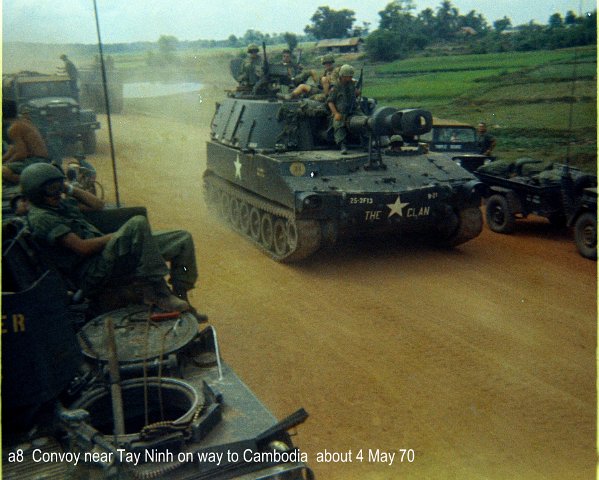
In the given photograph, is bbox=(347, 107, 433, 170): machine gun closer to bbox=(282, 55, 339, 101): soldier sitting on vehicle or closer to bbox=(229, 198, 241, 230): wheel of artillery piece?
bbox=(282, 55, 339, 101): soldier sitting on vehicle

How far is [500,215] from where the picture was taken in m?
12.0

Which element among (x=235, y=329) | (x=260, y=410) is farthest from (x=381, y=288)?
(x=260, y=410)

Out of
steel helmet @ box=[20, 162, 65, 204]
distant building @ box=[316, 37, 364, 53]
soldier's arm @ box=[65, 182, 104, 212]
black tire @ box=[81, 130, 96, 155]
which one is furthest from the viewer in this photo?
black tire @ box=[81, 130, 96, 155]

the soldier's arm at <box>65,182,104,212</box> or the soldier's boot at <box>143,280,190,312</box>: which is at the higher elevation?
the soldier's arm at <box>65,182,104,212</box>

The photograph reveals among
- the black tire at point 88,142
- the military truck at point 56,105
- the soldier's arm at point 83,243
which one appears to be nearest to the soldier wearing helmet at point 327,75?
the soldier's arm at point 83,243

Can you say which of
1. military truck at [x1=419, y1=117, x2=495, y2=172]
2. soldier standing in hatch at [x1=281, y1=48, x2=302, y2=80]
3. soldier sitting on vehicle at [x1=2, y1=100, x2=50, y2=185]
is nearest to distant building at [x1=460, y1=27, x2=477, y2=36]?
military truck at [x1=419, y1=117, x2=495, y2=172]

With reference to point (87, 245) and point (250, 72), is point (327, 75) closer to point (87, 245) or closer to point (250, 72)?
point (250, 72)

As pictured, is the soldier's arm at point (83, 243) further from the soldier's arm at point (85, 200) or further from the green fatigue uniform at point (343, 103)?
the green fatigue uniform at point (343, 103)

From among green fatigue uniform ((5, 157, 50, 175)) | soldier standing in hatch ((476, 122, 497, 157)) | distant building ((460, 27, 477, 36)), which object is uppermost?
distant building ((460, 27, 477, 36))

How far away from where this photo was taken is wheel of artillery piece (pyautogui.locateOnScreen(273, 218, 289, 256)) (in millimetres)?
10188

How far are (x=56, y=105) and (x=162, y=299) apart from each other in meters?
15.5

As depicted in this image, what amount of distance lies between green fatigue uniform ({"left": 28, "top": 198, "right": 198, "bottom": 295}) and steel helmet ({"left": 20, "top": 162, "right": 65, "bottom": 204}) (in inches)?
6.1

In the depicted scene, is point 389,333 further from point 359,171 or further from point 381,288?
point 359,171

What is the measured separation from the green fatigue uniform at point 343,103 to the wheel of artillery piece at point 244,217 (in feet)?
6.00
